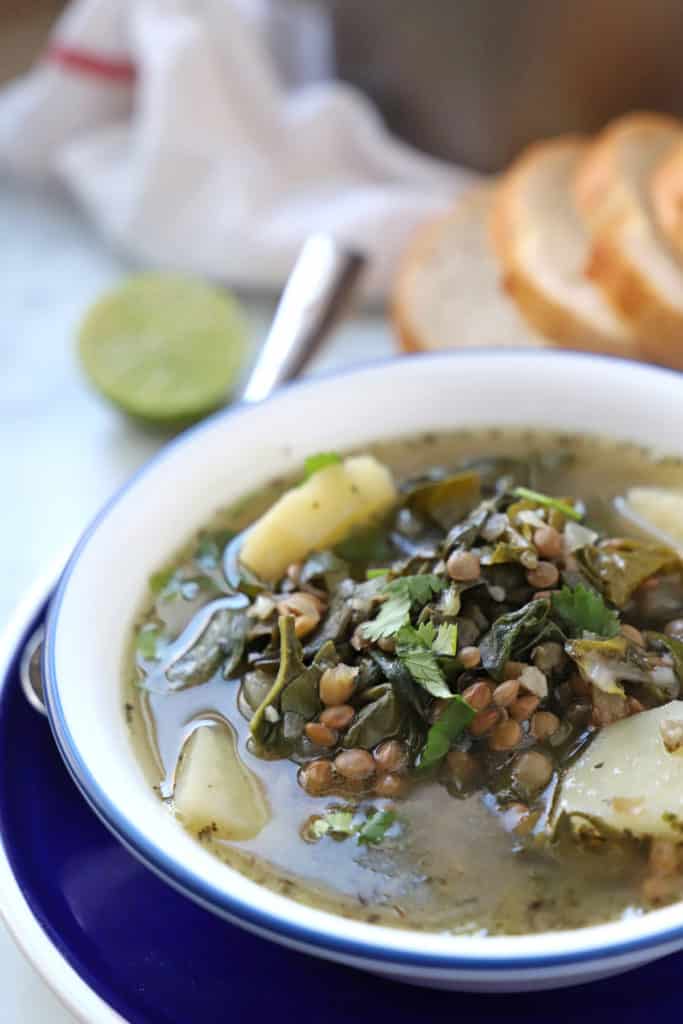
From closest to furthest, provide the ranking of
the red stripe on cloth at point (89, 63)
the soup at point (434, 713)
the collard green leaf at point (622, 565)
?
1. the soup at point (434, 713)
2. the collard green leaf at point (622, 565)
3. the red stripe on cloth at point (89, 63)

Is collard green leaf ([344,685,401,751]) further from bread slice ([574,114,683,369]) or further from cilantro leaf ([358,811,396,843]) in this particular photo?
bread slice ([574,114,683,369])

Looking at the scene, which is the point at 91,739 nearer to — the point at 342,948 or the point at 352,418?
the point at 342,948

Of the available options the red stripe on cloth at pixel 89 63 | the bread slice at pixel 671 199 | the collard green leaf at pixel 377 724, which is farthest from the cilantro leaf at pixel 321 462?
the red stripe on cloth at pixel 89 63

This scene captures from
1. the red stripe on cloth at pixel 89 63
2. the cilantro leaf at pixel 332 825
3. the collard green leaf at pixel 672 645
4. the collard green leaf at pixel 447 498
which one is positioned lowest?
the collard green leaf at pixel 672 645

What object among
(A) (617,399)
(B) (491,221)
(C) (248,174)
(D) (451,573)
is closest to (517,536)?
(D) (451,573)

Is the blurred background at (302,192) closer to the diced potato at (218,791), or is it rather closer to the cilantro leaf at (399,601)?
the diced potato at (218,791)

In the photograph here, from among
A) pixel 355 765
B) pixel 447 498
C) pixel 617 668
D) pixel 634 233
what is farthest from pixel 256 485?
pixel 634 233
